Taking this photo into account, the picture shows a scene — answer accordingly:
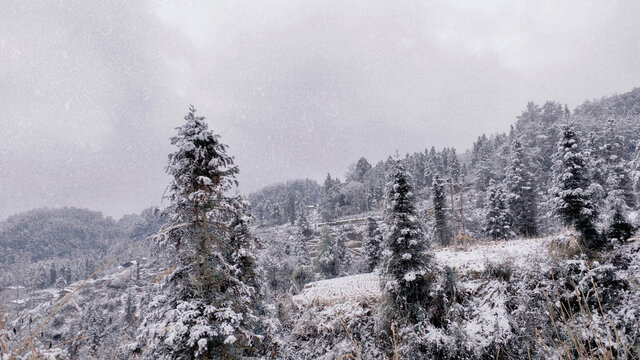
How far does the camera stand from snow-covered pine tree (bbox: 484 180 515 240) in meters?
33.6

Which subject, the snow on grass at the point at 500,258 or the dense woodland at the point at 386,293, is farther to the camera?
the snow on grass at the point at 500,258

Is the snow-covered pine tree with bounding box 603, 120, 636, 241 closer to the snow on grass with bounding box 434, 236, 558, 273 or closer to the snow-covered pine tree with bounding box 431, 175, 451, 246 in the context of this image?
the snow on grass with bounding box 434, 236, 558, 273

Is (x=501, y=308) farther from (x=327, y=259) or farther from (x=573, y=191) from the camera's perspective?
(x=327, y=259)

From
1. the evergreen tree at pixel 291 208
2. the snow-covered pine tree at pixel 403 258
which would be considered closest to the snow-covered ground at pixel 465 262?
the snow-covered pine tree at pixel 403 258

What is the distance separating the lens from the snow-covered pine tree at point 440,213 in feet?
129

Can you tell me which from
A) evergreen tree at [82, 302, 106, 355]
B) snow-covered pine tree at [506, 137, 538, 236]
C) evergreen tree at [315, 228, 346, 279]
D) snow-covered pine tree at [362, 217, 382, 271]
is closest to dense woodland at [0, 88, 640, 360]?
snow-covered pine tree at [506, 137, 538, 236]

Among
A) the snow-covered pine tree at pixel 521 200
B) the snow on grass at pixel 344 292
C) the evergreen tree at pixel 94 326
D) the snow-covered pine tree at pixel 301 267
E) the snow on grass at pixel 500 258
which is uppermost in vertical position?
the snow-covered pine tree at pixel 521 200

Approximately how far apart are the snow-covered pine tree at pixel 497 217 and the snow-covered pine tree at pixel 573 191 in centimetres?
1876

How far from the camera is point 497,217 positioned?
114 ft

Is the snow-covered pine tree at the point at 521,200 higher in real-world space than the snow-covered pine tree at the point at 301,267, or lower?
higher

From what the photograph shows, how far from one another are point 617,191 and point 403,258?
30.7 feet

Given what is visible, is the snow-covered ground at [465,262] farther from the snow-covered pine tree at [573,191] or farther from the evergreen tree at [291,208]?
the evergreen tree at [291,208]

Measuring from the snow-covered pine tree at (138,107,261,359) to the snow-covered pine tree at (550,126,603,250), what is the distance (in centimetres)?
1602


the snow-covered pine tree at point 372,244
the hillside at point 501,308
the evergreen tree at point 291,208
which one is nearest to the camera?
the hillside at point 501,308
